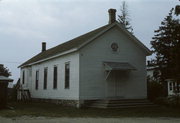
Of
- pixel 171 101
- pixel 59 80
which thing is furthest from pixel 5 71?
pixel 171 101

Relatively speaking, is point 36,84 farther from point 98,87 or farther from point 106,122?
point 106,122

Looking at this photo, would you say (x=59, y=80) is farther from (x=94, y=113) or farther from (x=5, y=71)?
(x=5, y=71)

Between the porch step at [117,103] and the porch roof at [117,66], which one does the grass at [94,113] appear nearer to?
the porch step at [117,103]

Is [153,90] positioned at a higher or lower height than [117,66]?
lower

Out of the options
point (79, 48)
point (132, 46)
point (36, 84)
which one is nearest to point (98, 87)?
point (79, 48)

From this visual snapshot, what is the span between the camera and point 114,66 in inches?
774

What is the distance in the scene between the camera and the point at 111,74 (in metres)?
20.5

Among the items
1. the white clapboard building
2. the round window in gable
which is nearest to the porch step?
the white clapboard building

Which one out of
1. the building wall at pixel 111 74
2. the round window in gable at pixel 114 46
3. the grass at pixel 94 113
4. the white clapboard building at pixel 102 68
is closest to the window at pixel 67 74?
the white clapboard building at pixel 102 68

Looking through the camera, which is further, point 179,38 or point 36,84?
point 36,84

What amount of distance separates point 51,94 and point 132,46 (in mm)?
8437

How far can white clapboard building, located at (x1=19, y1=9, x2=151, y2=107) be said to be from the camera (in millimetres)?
19562

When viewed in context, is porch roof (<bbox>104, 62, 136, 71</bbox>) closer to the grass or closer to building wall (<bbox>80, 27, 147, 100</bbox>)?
building wall (<bbox>80, 27, 147, 100</bbox>)

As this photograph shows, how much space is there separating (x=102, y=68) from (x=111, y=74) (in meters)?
0.87
